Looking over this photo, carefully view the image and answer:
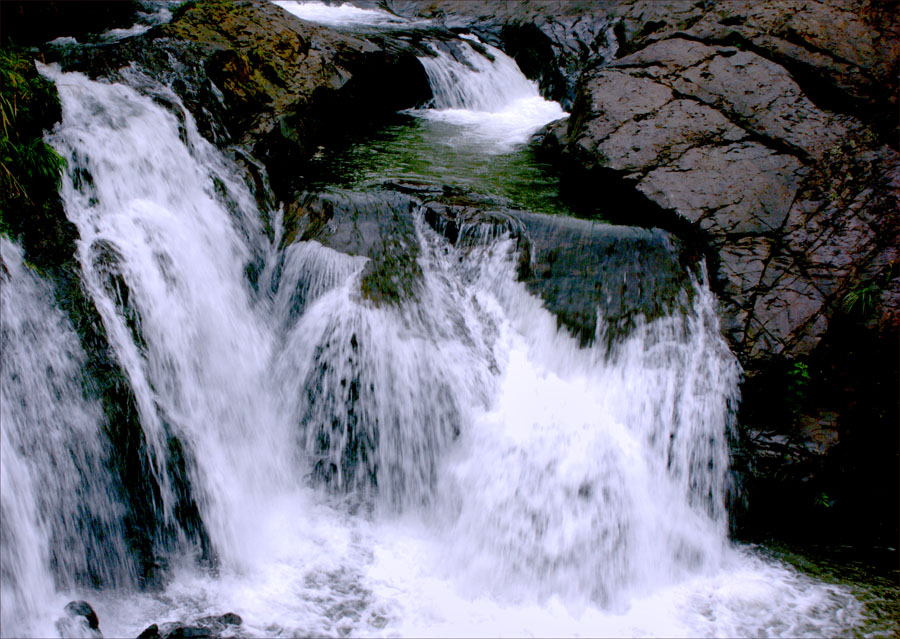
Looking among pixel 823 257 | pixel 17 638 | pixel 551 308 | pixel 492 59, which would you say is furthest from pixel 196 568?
pixel 492 59

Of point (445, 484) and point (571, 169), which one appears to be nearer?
point (445, 484)

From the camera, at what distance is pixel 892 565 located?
4773 mm

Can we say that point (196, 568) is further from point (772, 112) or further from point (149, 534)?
point (772, 112)

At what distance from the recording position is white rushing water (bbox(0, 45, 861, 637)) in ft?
13.4

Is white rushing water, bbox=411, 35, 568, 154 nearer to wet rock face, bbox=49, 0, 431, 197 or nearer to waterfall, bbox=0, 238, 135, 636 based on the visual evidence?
wet rock face, bbox=49, 0, 431, 197

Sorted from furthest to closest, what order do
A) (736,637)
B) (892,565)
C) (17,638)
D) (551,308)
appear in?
(551,308) < (892,565) < (736,637) < (17,638)

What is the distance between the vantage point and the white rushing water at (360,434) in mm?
4082

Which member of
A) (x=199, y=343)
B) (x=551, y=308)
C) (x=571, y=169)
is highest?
(x=571, y=169)

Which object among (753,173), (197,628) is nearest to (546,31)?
(753,173)

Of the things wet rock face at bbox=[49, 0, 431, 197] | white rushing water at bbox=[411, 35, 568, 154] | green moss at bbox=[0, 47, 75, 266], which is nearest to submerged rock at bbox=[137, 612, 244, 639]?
green moss at bbox=[0, 47, 75, 266]

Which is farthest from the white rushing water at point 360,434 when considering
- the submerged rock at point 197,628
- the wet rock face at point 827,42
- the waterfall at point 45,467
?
the wet rock face at point 827,42

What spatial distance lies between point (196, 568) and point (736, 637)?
3.54 meters

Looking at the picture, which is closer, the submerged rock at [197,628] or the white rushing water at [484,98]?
the submerged rock at [197,628]

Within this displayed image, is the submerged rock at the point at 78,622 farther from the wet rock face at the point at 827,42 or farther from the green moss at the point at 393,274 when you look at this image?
the wet rock face at the point at 827,42
